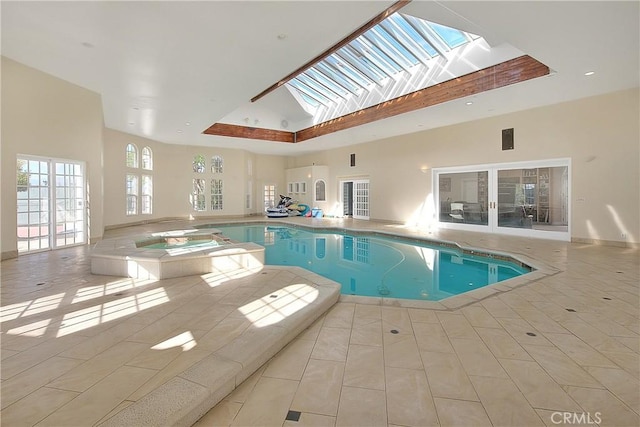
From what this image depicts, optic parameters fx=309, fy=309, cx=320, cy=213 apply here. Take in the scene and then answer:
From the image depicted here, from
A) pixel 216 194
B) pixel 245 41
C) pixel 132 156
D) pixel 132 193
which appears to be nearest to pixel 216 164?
pixel 216 194

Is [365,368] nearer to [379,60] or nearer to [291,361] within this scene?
[291,361]

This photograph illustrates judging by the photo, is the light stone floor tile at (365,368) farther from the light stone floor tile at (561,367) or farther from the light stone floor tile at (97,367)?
the light stone floor tile at (97,367)

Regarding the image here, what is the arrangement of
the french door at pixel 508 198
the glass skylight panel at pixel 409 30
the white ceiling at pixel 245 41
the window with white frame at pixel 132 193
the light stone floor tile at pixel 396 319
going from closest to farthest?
the light stone floor tile at pixel 396 319 < the white ceiling at pixel 245 41 < the glass skylight panel at pixel 409 30 < the french door at pixel 508 198 < the window with white frame at pixel 132 193

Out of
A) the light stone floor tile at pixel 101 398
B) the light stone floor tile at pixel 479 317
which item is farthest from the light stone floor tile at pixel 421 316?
the light stone floor tile at pixel 101 398

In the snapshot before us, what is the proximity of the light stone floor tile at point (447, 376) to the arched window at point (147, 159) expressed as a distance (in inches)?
456

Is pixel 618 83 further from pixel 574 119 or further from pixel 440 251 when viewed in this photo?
pixel 440 251

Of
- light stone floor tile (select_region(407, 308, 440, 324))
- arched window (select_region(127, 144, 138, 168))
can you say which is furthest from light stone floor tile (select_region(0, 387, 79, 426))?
arched window (select_region(127, 144, 138, 168))

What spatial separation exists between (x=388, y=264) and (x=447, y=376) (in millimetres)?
3949

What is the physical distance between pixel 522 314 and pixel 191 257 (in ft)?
13.0

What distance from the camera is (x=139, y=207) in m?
10.7

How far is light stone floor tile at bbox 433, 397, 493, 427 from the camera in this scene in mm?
1579

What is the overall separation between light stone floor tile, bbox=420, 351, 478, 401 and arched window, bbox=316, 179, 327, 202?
1181cm

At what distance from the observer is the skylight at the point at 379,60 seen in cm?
613

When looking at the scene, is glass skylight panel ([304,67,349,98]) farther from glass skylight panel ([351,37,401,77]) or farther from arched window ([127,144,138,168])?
arched window ([127,144,138,168])
